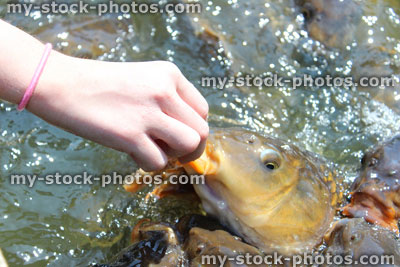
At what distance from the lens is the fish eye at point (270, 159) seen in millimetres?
2154

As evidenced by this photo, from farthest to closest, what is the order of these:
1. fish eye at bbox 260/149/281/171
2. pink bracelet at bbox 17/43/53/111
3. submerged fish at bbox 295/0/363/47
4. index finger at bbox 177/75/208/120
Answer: submerged fish at bbox 295/0/363/47 < fish eye at bbox 260/149/281/171 < index finger at bbox 177/75/208/120 < pink bracelet at bbox 17/43/53/111

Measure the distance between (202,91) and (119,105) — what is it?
1734 millimetres

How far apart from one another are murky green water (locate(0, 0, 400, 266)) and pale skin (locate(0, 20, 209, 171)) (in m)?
0.89

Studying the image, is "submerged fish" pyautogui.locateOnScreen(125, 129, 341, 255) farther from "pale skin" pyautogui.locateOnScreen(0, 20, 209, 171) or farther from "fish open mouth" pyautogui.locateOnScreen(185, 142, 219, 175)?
"pale skin" pyautogui.locateOnScreen(0, 20, 209, 171)

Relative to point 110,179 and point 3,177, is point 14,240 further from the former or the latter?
point 110,179

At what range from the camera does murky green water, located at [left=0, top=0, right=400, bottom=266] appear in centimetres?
251

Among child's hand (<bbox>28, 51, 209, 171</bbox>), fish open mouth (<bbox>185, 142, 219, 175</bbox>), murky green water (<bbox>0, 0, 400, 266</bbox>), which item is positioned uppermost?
child's hand (<bbox>28, 51, 209, 171</bbox>)

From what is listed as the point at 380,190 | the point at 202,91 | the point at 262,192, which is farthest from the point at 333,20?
the point at 262,192

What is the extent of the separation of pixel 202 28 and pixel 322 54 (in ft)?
3.17

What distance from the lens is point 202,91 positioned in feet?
11.0

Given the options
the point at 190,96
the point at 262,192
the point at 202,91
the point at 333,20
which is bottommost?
the point at 202,91

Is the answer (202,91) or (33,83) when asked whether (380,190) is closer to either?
(202,91)

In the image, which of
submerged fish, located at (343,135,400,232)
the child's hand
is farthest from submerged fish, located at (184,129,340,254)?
the child's hand

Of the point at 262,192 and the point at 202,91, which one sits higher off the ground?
the point at 262,192
